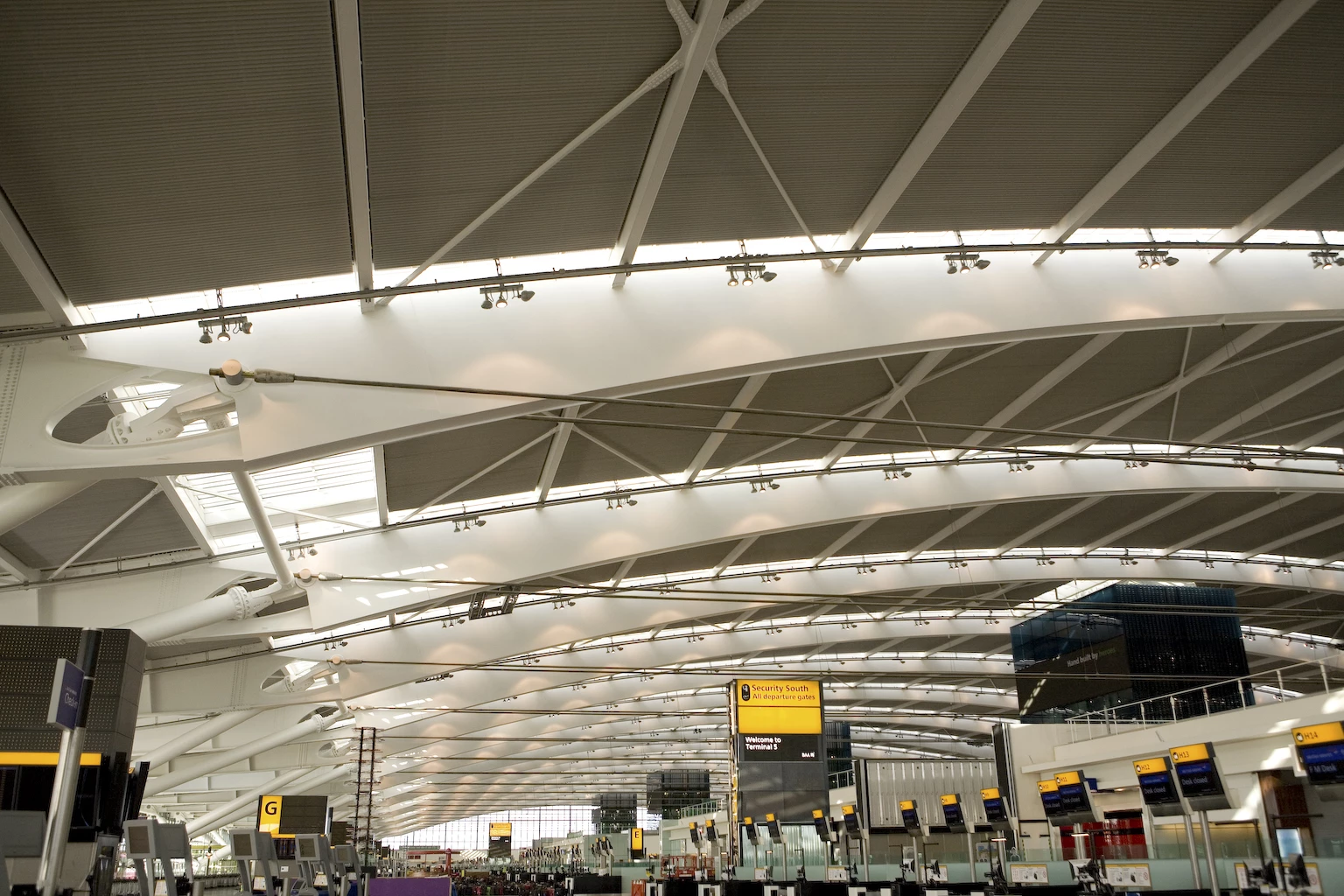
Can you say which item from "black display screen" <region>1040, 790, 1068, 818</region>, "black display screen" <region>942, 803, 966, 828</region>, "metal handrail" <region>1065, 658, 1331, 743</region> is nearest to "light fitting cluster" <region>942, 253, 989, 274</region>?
"black display screen" <region>1040, 790, 1068, 818</region>

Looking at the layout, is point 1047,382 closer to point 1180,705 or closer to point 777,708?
point 1180,705

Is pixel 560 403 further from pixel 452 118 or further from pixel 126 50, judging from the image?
pixel 126 50

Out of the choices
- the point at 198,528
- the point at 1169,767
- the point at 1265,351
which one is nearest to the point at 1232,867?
the point at 1169,767

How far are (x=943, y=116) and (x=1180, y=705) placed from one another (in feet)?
69.9

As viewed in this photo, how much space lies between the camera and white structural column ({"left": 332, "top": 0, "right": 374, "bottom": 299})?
279 inches

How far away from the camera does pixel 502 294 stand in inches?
398

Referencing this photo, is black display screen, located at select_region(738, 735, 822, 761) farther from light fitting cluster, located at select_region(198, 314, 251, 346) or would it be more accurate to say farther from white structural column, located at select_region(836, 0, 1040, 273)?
light fitting cluster, located at select_region(198, 314, 251, 346)

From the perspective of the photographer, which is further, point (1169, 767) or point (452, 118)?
point (1169, 767)

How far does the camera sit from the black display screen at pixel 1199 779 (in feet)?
34.4

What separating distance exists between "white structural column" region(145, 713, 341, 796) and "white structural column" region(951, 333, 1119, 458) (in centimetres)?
2223

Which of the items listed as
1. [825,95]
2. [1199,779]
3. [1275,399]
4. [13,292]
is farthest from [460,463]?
[1275,399]

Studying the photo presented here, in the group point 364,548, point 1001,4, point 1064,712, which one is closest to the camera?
point 1001,4

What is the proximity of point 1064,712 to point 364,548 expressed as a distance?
81.2ft

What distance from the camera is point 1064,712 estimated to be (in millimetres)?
32312
